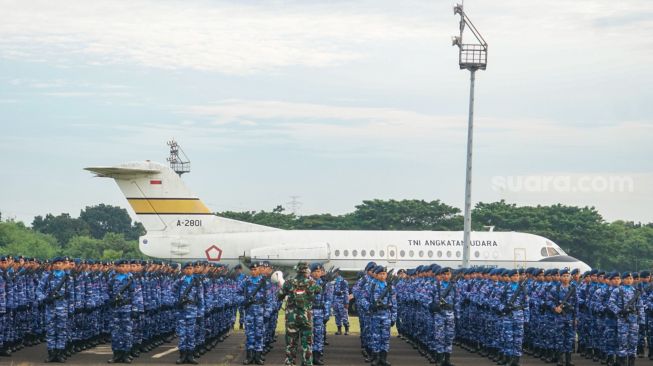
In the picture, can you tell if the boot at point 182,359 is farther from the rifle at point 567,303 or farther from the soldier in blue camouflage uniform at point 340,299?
the soldier in blue camouflage uniform at point 340,299

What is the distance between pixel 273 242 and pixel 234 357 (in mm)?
19380

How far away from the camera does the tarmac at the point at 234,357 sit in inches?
840

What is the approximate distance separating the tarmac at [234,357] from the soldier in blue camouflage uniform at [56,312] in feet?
1.11

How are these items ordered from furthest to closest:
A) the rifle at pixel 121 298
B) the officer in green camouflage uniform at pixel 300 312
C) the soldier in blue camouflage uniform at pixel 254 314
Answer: the soldier in blue camouflage uniform at pixel 254 314 < the rifle at pixel 121 298 < the officer in green camouflage uniform at pixel 300 312

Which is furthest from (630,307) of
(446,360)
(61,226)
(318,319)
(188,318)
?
(61,226)

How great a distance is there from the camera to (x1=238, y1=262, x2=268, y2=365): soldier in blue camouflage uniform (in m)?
21.2

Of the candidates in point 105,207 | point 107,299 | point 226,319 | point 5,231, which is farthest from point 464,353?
point 105,207

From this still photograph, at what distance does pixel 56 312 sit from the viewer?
20.3 metres

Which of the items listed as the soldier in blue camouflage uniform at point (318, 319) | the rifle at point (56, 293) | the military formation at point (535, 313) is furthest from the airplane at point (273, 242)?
the rifle at point (56, 293)

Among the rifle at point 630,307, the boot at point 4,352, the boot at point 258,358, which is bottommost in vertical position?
the boot at point 4,352

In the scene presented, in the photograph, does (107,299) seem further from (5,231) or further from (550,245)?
(5,231)

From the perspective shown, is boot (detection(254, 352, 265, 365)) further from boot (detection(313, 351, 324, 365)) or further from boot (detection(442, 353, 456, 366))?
boot (detection(442, 353, 456, 366))

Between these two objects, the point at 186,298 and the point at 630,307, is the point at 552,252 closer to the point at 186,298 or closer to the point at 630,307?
the point at 630,307

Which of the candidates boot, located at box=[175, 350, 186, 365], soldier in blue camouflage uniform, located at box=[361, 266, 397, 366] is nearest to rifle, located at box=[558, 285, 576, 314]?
soldier in blue camouflage uniform, located at box=[361, 266, 397, 366]
